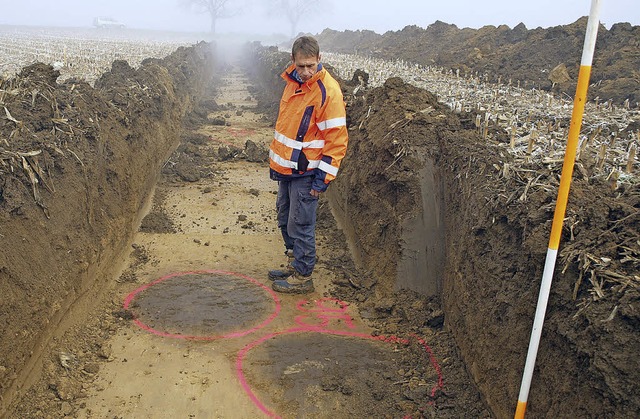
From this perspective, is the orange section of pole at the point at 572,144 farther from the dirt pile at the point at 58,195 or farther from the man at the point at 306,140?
the dirt pile at the point at 58,195

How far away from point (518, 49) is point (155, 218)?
13.6m

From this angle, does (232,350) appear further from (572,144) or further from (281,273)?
(572,144)

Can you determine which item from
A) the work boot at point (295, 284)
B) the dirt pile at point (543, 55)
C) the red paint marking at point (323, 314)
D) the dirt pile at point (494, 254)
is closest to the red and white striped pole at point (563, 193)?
the dirt pile at point (494, 254)

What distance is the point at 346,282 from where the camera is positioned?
219 inches

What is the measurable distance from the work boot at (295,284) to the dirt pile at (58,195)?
5.81 ft

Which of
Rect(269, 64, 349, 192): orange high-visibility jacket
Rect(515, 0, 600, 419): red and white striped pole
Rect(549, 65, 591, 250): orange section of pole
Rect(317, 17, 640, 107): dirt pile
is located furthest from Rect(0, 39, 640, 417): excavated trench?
Rect(317, 17, 640, 107): dirt pile

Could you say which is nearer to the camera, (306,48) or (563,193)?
(563,193)

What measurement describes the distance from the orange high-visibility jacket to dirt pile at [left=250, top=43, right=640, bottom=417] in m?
1.00

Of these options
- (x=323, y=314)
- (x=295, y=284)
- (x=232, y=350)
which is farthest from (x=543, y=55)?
(x=232, y=350)

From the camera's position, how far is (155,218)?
708 centimetres

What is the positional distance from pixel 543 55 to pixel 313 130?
12.6m

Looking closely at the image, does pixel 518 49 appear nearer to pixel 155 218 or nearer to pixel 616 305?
pixel 155 218

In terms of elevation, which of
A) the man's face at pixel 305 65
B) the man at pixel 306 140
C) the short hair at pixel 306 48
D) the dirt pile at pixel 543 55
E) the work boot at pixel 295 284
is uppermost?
the dirt pile at pixel 543 55

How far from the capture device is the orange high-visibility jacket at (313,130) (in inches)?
182
